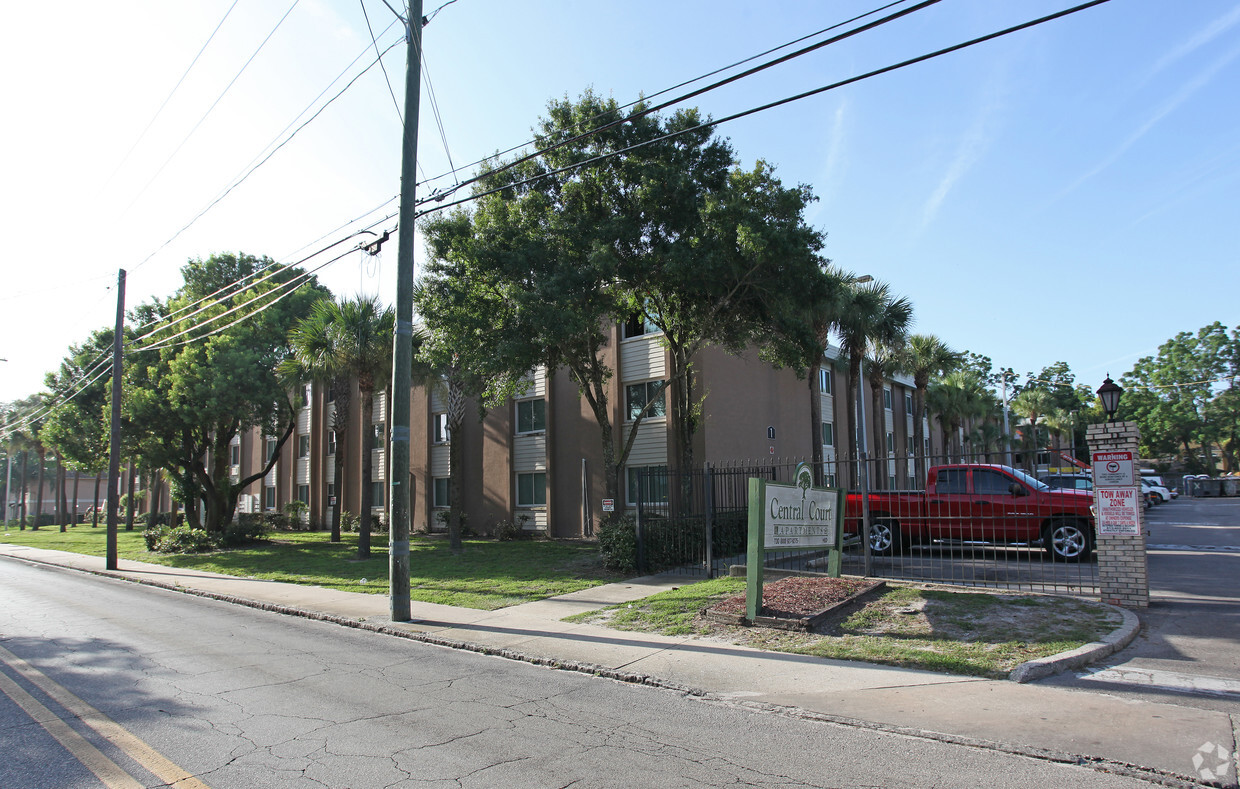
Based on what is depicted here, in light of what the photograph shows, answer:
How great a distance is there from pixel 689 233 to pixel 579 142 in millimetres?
3280

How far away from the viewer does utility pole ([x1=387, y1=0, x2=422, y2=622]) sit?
11.0 metres

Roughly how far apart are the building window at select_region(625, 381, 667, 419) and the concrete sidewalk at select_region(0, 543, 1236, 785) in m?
11.7

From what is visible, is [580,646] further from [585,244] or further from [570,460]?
[570,460]

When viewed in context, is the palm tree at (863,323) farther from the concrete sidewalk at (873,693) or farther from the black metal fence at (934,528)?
the concrete sidewalk at (873,693)

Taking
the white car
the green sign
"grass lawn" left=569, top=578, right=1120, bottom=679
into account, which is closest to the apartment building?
the green sign

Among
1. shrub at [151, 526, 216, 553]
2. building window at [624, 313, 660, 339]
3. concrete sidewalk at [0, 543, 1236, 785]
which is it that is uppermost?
building window at [624, 313, 660, 339]

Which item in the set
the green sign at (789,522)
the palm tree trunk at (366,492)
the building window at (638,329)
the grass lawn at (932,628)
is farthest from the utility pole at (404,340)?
the building window at (638,329)

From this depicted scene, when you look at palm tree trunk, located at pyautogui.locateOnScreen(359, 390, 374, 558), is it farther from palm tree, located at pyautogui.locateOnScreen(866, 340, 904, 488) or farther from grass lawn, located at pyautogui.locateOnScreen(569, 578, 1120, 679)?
palm tree, located at pyautogui.locateOnScreen(866, 340, 904, 488)

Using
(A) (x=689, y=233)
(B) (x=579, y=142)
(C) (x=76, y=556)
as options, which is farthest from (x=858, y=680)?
(C) (x=76, y=556)

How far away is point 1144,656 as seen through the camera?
7.50 metres

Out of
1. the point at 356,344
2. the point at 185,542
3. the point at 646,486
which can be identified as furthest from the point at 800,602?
the point at 185,542

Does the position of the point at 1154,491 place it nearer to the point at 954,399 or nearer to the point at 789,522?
the point at 954,399

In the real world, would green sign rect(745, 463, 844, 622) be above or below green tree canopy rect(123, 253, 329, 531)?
below

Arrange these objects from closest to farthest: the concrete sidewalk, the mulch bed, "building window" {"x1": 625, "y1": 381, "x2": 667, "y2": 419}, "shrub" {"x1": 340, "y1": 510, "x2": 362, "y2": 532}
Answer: the concrete sidewalk, the mulch bed, "building window" {"x1": 625, "y1": 381, "x2": 667, "y2": 419}, "shrub" {"x1": 340, "y1": 510, "x2": 362, "y2": 532}
